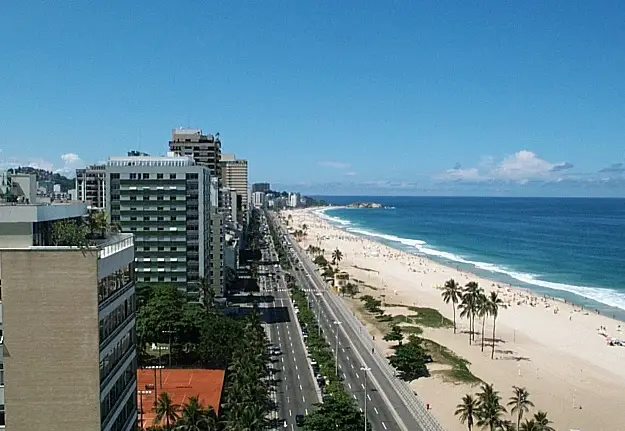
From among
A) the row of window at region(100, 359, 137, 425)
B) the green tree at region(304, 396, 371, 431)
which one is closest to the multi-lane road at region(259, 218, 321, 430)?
the green tree at region(304, 396, 371, 431)

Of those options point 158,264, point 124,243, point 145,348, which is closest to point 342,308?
point 158,264

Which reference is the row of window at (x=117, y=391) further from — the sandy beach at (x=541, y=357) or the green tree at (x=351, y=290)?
the green tree at (x=351, y=290)

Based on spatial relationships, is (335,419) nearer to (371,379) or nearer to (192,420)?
(192,420)

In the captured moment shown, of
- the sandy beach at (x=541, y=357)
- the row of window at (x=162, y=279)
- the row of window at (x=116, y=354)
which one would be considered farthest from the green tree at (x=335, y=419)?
the row of window at (x=162, y=279)

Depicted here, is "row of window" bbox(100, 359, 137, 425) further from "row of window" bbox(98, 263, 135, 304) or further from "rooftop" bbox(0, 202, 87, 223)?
"rooftop" bbox(0, 202, 87, 223)

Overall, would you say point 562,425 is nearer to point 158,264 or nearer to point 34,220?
point 34,220

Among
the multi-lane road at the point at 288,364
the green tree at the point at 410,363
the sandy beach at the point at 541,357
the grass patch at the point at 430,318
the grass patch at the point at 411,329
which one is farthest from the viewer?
the grass patch at the point at 430,318
